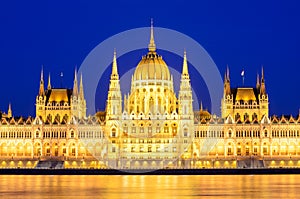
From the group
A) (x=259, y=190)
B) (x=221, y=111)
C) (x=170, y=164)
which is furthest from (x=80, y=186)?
(x=221, y=111)

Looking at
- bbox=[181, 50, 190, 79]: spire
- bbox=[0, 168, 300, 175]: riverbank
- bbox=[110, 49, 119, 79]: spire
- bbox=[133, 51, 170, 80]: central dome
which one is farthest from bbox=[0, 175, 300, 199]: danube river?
bbox=[133, 51, 170, 80]: central dome

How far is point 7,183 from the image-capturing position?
99.4 metres

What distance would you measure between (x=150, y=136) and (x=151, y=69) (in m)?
14.5

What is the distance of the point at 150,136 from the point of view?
145 metres

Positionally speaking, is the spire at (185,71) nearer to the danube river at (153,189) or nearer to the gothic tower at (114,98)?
the gothic tower at (114,98)

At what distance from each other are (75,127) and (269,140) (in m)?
33.4

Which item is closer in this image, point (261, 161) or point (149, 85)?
point (261, 161)

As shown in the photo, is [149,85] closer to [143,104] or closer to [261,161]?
[143,104]

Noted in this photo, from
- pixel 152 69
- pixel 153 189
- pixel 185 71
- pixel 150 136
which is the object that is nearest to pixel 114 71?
pixel 152 69

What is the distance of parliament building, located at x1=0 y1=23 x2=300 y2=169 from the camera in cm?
14325

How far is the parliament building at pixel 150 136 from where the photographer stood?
143 meters

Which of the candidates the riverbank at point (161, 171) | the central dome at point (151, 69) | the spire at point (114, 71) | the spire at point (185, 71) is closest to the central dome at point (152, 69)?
the central dome at point (151, 69)

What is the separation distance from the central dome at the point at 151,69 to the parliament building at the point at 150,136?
18cm

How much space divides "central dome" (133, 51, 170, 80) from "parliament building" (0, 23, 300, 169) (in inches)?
7.1
